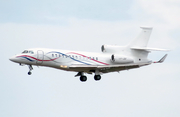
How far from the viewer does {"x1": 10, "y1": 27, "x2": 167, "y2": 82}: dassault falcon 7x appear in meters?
56.4

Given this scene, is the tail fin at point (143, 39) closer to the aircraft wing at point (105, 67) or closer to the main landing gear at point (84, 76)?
the aircraft wing at point (105, 67)

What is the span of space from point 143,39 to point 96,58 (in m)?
6.81

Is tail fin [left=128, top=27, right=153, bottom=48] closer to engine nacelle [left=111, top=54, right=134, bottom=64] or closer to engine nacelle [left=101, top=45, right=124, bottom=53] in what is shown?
engine nacelle [left=101, top=45, right=124, bottom=53]

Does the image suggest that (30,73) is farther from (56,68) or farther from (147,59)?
(147,59)

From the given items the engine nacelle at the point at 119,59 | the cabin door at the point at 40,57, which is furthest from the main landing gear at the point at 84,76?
the cabin door at the point at 40,57

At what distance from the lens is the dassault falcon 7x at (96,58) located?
56406 millimetres

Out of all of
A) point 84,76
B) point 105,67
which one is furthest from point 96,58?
point 84,76

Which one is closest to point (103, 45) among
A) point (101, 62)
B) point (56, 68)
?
point (101, 62)

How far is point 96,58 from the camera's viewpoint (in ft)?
195

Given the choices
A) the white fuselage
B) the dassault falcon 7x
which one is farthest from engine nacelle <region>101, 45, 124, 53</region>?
the white fuselage

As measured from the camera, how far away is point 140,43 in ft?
205

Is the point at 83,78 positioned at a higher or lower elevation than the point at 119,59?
lower

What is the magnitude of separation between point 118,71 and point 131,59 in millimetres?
2039

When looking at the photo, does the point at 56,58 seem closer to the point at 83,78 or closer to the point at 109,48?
the point at 83,78
